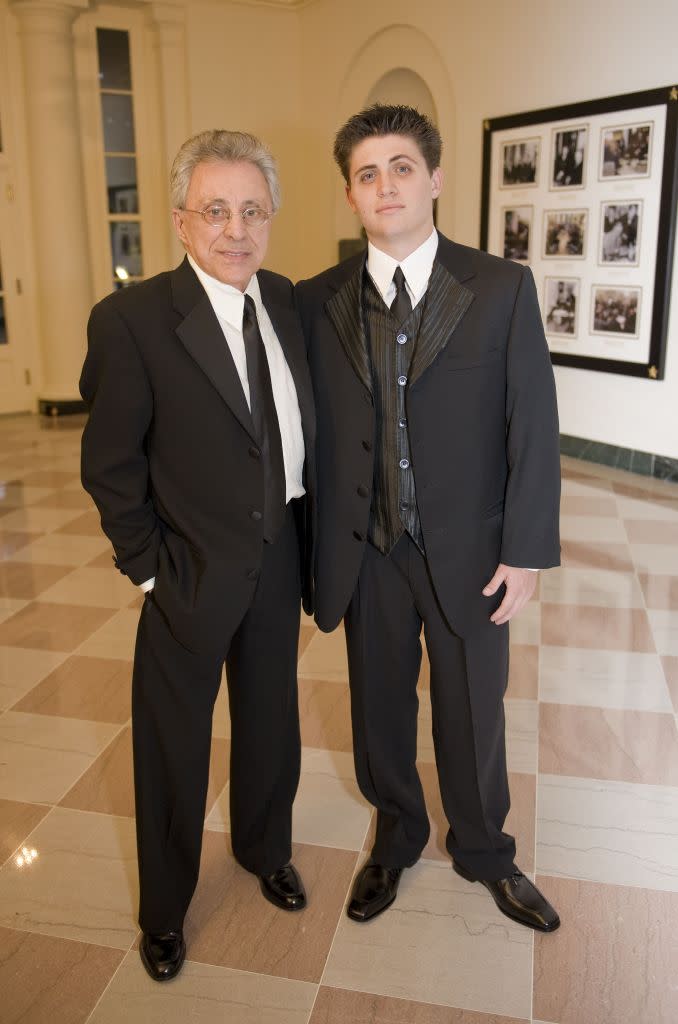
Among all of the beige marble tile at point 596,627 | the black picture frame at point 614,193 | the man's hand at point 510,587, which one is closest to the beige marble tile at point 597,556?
the beige marble tile at point 596,627

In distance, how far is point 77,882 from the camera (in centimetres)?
252

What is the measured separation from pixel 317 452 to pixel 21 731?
6.12 ft

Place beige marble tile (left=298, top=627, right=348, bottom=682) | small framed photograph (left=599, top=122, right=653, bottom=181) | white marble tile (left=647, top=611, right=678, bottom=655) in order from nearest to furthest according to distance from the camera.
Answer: beige marble tile (left=298, top=627, right=348, bottom=682) < white marble tile (left=647, top=611, right=678, bottom=655) < small framed photograph (left=599, top=122, right=653, bottom=181)

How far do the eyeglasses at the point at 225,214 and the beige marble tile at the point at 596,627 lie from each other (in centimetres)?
263

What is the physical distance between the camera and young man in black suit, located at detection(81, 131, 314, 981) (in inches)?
75.0

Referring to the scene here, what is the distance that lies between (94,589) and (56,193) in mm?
5531

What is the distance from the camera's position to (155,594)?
2096 mm

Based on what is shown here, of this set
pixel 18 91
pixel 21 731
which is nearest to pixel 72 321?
pixel 18 91

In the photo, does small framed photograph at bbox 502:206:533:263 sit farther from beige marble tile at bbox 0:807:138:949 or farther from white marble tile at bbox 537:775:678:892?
beige marble tile at bbox 0:807:138:949

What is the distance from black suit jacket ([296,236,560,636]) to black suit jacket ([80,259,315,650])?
0.29 feet

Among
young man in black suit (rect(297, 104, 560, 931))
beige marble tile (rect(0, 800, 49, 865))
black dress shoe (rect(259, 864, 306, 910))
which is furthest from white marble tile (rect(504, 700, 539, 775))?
beige marble tile (rect(0, 800, 49, 865))

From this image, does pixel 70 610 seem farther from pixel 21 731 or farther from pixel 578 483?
pixel 578 483

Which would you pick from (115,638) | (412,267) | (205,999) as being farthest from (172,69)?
(205,999)

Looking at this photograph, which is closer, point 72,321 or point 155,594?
point 155,594
